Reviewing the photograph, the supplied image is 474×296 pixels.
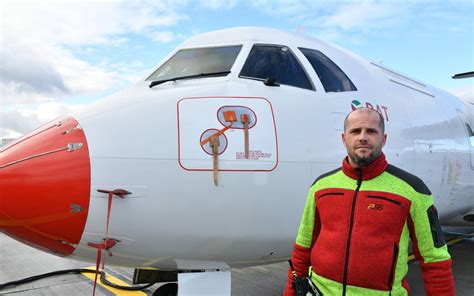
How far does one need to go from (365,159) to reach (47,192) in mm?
2017

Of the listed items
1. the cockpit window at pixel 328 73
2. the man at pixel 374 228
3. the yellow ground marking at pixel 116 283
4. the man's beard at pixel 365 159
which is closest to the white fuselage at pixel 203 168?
the cockpit window at pixel 328 73

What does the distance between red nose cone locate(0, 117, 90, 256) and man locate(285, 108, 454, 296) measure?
1634 millimetres

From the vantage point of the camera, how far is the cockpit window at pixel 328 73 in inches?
154

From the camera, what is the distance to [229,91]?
3.36 meters

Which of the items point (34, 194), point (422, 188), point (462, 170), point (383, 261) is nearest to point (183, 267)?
point (34, 194)

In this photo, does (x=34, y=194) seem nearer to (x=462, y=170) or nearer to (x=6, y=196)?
(x=6, y=196)

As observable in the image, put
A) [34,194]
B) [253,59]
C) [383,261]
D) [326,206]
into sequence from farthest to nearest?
[253,59] < [34,194] < [326,206] < [383,261]

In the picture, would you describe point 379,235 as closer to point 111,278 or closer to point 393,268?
point 393,268

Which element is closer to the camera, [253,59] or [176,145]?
[176,145]

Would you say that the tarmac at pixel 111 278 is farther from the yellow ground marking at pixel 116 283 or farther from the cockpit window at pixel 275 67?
the cockpit window at pixel 275 67

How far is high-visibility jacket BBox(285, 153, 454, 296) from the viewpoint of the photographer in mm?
1999

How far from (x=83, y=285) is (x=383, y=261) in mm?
→ 5414

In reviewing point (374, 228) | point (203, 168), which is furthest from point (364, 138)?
point (203, 168)

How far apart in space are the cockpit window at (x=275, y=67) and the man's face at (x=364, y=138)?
1.58 meters
